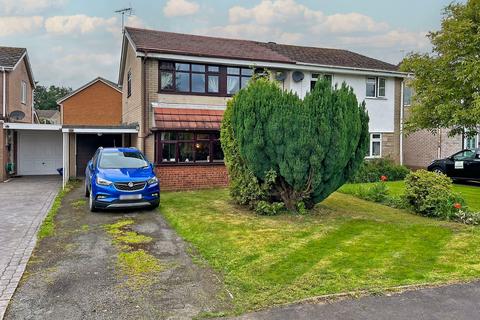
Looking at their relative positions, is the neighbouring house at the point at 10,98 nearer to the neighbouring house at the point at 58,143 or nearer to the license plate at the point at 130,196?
the neighbouring house at the point at 58,143

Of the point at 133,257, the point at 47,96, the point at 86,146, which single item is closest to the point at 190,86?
the point at 86,146

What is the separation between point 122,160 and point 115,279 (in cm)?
648

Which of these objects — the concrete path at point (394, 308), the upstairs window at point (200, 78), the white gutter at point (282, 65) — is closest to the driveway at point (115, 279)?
the concrete path at point (394, 308)

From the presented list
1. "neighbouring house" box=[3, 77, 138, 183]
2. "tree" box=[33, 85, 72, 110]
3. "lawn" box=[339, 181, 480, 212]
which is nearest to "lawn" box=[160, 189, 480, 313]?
"lawn" box=[339, 181, 480, 212]

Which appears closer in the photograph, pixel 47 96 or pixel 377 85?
pixel 377 85

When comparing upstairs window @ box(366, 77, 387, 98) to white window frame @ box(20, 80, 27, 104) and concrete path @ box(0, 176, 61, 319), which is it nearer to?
concrete path @ box(0, 176, 61, 319)

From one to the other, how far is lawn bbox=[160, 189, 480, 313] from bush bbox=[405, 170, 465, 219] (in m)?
0.43

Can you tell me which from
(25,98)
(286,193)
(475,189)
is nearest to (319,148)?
(286,193)

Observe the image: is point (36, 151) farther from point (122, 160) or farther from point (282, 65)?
point (282, 65)

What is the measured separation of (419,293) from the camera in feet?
15.5

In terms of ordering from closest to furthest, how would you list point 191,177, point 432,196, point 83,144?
point 432,196 < point 191,177 < point 83,144

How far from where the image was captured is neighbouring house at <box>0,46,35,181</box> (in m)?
17.8

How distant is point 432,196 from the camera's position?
9805 mm

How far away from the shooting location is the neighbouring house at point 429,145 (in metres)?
21.7
